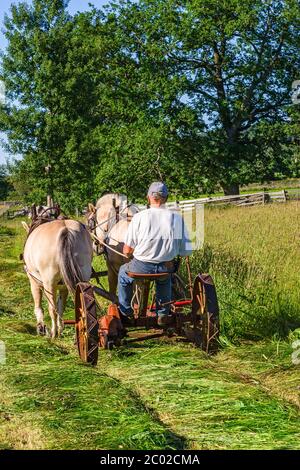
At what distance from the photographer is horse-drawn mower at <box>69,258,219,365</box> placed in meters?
7.54

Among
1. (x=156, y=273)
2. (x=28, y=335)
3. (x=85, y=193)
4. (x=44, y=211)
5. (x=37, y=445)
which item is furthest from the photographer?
(x=85, y=193)

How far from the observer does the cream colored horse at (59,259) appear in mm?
9273

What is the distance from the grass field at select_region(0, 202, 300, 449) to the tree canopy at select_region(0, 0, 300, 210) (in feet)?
72.3

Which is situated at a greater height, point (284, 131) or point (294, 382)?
point (284, 131)

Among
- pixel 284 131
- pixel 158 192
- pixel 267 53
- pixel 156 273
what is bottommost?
pixel 156 273

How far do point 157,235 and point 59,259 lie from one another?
2.21 meters

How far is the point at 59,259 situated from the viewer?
30.8ft

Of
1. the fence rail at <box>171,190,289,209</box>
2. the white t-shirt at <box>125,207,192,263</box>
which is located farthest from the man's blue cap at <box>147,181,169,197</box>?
the fence rail at <box>171,190,289,209</box>

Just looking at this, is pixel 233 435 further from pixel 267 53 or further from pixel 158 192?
pixel 267 53

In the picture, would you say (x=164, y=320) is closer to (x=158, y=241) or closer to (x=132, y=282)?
(x=132, y=282)

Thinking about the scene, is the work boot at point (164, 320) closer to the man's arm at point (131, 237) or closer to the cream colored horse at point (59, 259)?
the man's arm at point (131, 237)

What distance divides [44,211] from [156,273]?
Answer: 13.7 feet

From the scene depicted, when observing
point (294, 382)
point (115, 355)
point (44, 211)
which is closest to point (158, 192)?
point (115, 355)

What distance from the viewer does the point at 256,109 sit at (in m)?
36.1
